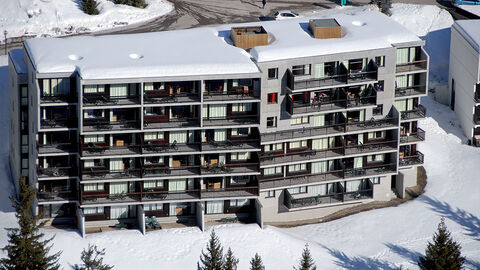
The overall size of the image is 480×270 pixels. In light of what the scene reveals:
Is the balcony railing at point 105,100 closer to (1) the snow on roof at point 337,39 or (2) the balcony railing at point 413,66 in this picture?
(1) the snow on roof at point 337,39

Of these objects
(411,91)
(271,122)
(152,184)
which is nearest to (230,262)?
(152,184)

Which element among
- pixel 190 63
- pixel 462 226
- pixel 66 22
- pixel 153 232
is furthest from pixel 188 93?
pixel 66 22

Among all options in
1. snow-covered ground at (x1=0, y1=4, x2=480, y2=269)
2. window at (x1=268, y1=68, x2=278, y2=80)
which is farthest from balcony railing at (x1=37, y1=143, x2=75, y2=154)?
window at (x1=268, y1=68, x2=278, y2=80)

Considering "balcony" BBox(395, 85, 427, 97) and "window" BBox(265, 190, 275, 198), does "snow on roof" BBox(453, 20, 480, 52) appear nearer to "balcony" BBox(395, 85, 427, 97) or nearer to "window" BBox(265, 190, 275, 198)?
"balcony" BBox(395, 85, 427, 97)

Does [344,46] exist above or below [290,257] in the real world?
above

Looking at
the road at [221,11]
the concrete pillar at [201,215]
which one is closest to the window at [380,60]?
the concrete pillar at [201,215]

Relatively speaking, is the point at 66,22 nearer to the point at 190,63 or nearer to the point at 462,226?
the point at 190,63

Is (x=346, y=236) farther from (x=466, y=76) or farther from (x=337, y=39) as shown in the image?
(x=466, y=76)
